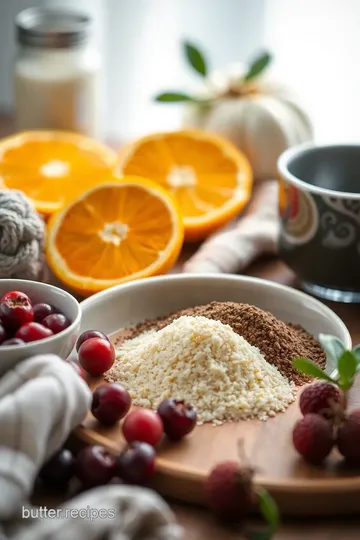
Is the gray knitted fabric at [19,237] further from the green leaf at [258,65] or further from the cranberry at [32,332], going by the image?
the green leaf at [258,65]

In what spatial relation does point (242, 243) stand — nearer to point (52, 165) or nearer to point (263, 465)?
point (52, 165)

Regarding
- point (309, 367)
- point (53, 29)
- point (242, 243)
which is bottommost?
point (242, 243)

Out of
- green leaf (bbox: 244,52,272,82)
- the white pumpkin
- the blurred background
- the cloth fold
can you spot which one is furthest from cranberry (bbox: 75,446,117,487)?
the blurred background

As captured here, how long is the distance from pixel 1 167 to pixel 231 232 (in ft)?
1.51

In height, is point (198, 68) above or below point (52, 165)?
above

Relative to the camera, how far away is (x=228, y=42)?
2.25m

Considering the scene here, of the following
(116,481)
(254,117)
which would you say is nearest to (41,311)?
(116,481)

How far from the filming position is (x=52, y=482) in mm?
986

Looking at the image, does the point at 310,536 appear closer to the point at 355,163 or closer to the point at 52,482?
the point at 52,482

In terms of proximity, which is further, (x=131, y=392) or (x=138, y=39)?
(x=138, y=39)

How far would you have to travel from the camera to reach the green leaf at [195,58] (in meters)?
1.88

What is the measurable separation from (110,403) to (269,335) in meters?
0.26

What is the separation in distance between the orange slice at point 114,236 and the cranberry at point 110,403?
34cm

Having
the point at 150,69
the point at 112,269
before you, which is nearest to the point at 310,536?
A: the point at 112,269
